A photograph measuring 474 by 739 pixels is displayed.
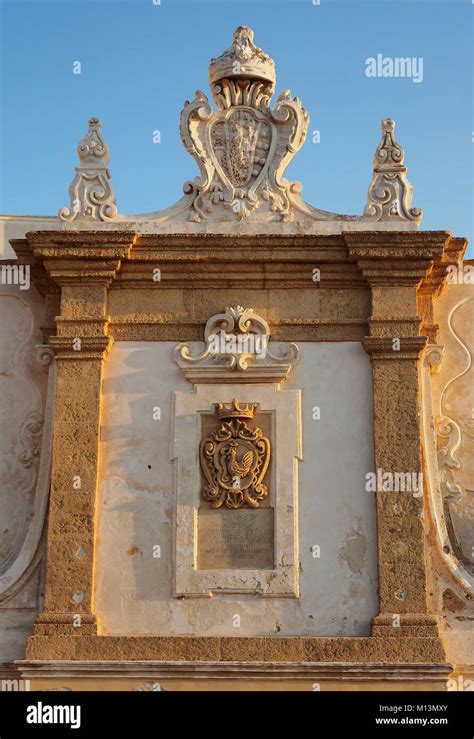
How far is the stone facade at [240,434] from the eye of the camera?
11.1 meters

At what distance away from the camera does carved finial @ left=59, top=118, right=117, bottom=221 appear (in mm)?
12117

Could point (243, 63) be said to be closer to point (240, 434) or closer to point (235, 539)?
point (240, 434)

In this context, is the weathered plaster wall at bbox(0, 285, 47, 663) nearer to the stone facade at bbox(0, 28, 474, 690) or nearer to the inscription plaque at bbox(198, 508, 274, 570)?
the stone facade at bbox(0, 28, 474, 690)

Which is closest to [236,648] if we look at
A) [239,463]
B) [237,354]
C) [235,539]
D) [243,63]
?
[235,539]

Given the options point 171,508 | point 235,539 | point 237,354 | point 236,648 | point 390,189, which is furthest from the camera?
point 390,189

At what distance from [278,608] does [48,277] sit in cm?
378

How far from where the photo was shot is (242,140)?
12234mm

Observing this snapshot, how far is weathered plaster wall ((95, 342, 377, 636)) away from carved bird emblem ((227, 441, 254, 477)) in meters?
0.49

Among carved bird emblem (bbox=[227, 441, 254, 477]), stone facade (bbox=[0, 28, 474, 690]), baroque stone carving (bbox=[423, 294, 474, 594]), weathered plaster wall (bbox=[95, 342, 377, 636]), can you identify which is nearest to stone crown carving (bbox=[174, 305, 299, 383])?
stone facade (bbox=[0, 28, 474, 690])

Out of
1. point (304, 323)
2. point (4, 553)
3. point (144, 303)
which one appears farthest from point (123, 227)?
point (4, 553)

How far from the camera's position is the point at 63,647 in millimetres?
10984

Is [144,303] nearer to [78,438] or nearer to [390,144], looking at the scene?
[78,438]

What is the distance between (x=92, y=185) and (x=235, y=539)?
3.61 metres

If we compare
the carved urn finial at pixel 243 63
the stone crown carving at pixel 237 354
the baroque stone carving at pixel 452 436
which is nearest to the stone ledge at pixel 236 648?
the baroque stone carving at pixel 452 436
